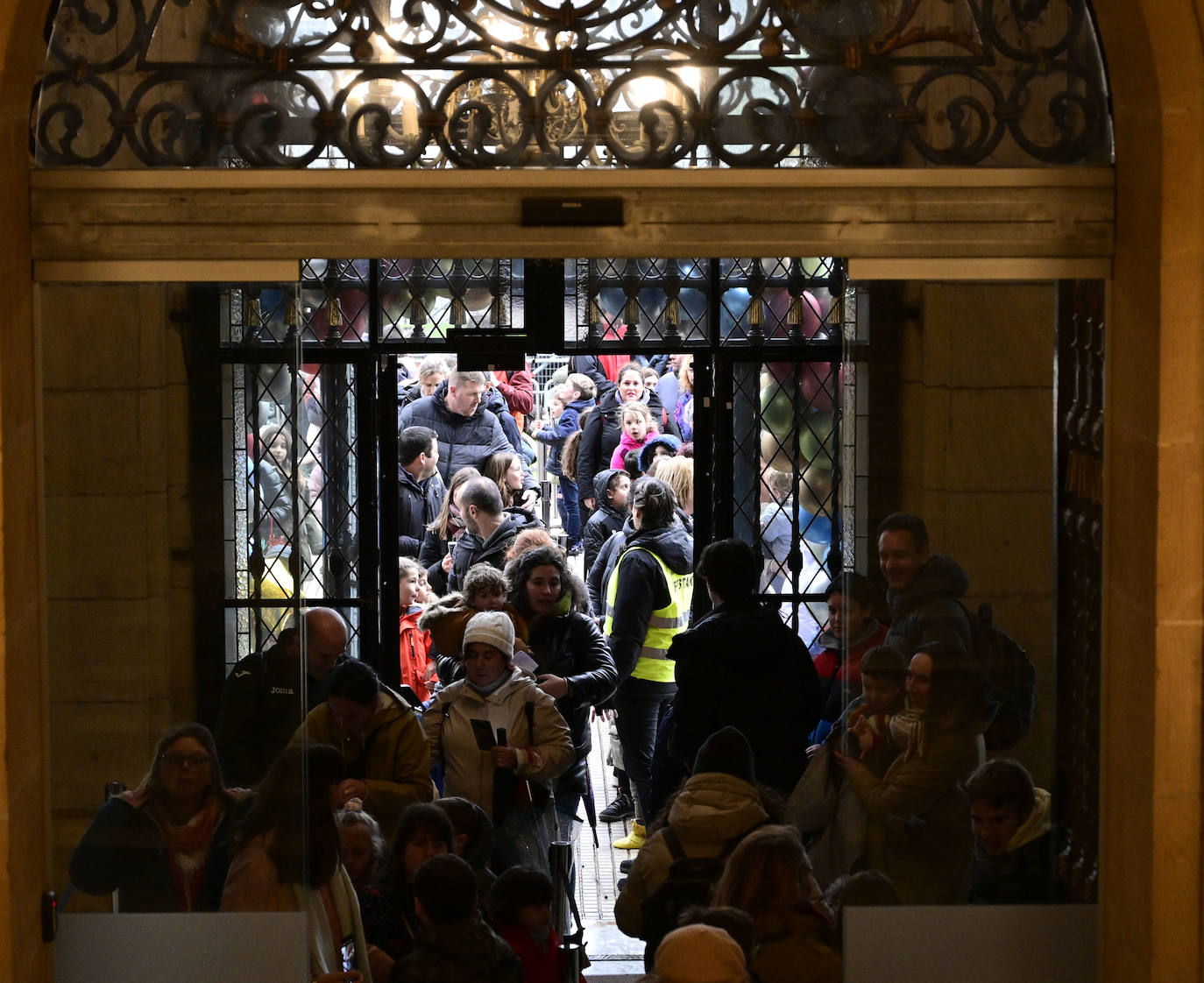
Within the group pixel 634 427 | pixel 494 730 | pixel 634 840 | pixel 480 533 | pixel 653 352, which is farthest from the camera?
pixel 634 427

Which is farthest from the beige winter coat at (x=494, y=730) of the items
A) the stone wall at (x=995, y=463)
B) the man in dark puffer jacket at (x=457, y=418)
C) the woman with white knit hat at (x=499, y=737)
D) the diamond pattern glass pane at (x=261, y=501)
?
the man in dark puffer jacket at (x=457, y=418)

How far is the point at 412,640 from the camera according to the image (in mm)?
8844

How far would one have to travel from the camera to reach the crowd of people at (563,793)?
4.73m

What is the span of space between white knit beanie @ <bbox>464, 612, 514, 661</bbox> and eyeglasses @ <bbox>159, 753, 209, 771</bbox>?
180 centimetres

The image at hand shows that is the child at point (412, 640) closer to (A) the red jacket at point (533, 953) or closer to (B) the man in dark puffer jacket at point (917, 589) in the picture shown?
(A) the red jacket at point (533, 953)

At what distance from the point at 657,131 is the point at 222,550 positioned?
4.98 feet

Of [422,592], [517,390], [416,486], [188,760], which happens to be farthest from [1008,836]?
[517,390]

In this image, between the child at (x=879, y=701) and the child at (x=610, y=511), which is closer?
the child at (x=879, y=701)

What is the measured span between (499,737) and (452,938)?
1.64 m

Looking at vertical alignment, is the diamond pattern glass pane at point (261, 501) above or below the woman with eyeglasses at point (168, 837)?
above

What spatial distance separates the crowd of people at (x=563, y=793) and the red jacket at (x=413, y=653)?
1.30 meters

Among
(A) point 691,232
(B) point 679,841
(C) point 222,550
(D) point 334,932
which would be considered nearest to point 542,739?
(B) point 679,841

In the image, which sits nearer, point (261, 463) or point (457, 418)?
point (261, 463)

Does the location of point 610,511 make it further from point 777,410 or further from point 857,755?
point 857,755
